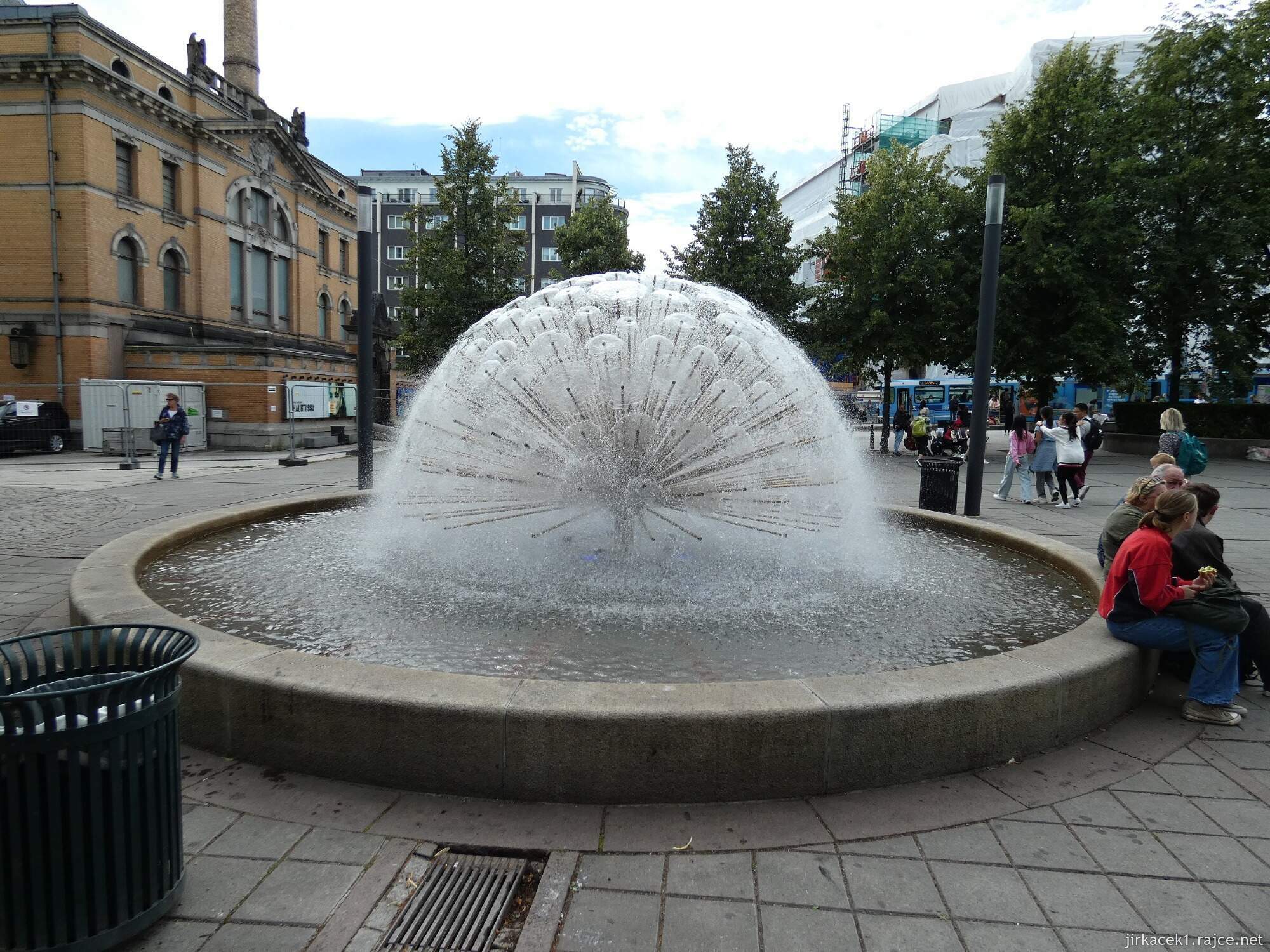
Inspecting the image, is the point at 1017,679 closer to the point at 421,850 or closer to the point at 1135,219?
the point at 421,850

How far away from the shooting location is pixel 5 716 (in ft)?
7.02

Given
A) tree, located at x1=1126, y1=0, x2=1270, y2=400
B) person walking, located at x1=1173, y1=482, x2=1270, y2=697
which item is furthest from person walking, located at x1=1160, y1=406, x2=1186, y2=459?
tree, located at x1=1126, y1=0, x2=1270, y2=400

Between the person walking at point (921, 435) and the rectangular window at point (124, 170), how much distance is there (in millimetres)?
29075

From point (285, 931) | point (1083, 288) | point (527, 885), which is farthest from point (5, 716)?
point (1083, 288)

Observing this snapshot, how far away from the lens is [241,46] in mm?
39781

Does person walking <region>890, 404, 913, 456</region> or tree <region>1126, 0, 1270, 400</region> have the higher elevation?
tree <region>1126, 0, 1270, 400</region>

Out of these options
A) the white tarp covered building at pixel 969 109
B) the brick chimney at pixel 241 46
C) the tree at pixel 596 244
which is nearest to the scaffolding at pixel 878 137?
the white tarp covered building at pixel 969 109

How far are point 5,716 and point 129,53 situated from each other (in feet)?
115

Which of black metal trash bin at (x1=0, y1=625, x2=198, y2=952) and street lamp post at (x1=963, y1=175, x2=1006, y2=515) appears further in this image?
street lamp post at (x1=963, y1=175, x2=1006, y2=515)

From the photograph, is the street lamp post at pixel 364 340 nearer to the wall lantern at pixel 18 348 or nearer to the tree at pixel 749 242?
the tree at pixel 749 242

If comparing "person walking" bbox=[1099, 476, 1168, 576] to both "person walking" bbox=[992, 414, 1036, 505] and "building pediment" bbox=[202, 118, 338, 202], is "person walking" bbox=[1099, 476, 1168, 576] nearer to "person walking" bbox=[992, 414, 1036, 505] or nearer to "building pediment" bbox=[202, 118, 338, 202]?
"person walking" bbox=[992, 414, 1036, 505]

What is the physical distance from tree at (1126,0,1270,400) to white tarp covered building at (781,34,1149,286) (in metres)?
24.0

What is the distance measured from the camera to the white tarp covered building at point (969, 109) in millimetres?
51281

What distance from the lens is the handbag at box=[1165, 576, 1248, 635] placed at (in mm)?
4121
